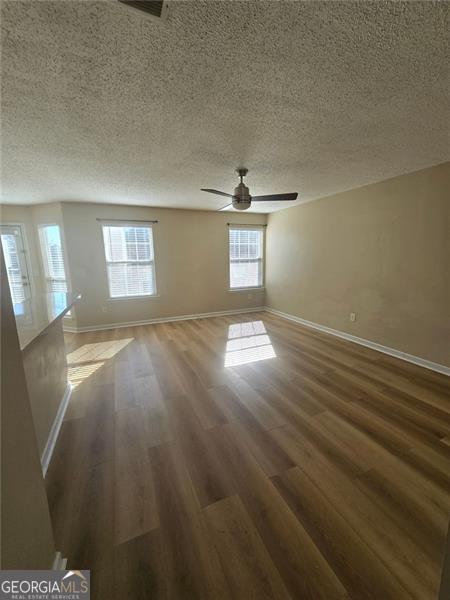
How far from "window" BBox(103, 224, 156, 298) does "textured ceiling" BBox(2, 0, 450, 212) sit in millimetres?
1953

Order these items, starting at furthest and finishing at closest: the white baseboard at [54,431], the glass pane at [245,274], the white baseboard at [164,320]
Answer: the glass pane at [245,274] → the white baseboard at [164,320] → the white baseboard at [54,431]

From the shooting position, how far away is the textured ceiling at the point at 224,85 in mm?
986

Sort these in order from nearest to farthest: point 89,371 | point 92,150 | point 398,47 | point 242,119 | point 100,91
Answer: point 398,47
point 100,91
point 242,119
point 92,150
point 89,371

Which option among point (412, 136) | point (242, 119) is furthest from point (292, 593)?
point (412, 136)

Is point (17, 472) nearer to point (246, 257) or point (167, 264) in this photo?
point (167, 264)

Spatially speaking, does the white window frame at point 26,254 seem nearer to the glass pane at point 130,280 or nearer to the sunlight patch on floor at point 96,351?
the glass pane at point 130,280

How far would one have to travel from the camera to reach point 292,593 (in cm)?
96

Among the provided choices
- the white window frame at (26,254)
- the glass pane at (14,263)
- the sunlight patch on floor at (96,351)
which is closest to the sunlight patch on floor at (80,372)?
the sunlight patch on floor at (96,351)

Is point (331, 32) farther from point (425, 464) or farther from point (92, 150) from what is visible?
point (425, 464)

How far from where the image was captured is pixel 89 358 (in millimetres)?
3318

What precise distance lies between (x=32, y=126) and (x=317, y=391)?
3436mm

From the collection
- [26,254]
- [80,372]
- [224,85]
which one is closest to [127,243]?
[26,254]

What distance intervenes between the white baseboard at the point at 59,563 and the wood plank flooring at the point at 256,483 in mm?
33

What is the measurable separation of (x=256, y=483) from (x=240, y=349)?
2.13 metres
